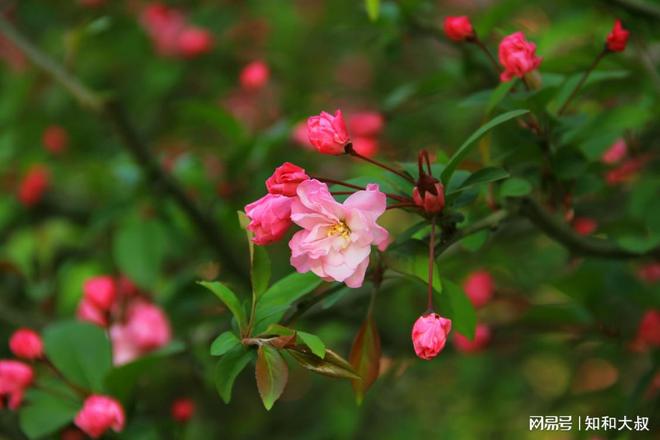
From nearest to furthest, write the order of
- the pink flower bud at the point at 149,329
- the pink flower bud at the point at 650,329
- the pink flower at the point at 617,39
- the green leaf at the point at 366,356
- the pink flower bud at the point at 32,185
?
1. the green leaf at the point at 366,356
2. the pink flower at the point at 617,39
3. the pink flower bud at the point at 650,329
4. the pink flower bud at the point at 149,329
5. the pink flower bud at the point at 32,185

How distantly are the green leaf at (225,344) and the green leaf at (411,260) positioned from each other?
0.55 feet

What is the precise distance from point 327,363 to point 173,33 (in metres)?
1.81

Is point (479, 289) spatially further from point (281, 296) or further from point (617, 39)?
point (281, 296)

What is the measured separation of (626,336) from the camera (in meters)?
1.55

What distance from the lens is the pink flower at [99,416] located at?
1.21 m

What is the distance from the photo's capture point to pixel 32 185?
216 centimetres

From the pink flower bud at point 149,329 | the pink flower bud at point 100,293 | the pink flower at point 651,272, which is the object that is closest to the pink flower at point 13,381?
the pink flower bud at point 100,293

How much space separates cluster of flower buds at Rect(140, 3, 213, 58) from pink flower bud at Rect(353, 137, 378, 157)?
73 centimetres

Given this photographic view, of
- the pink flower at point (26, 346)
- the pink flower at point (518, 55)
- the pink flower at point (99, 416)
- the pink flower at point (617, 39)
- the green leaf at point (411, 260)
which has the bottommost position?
the pink flower at point (99, 416)

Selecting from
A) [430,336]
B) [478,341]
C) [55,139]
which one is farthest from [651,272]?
[55,139]

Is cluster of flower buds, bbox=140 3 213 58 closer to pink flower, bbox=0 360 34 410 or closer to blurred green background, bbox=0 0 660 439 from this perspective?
blurred green background, bbox=0 0 660 439

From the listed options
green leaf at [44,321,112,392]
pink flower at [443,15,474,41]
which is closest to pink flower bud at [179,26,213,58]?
green leaf at [44,321,112,392]

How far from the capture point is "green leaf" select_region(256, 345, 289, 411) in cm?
89

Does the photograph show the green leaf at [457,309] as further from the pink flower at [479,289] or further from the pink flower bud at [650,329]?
the pink flower at [479,289]
